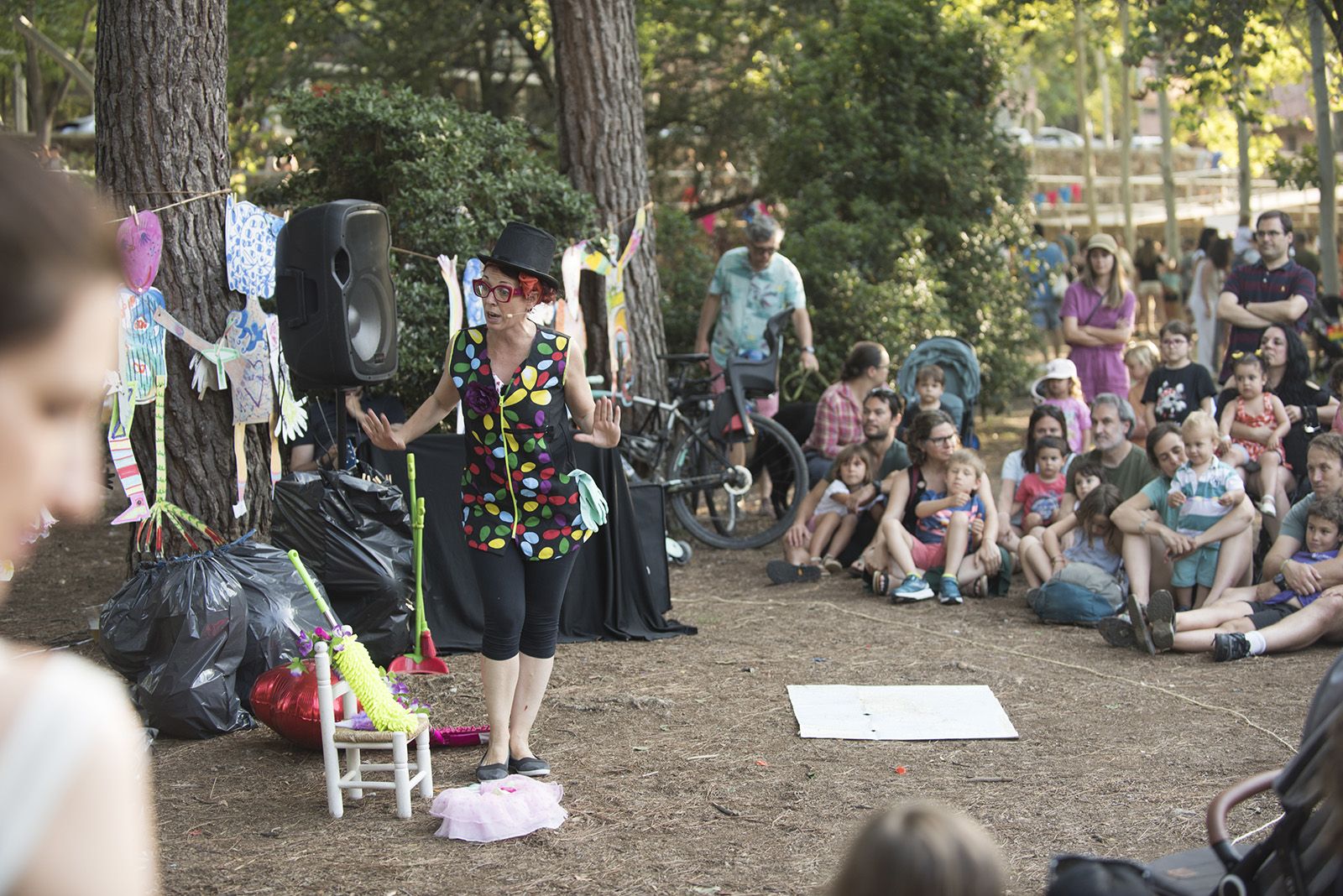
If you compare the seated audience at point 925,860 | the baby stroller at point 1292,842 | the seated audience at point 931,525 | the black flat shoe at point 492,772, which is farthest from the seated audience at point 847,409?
the seated audience at point 925,860

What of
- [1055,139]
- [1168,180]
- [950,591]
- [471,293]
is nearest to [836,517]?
[950,591]

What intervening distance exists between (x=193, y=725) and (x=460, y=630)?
162 cm

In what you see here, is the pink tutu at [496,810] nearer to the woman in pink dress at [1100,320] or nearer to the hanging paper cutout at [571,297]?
the hanging paper cutout at [571,297]

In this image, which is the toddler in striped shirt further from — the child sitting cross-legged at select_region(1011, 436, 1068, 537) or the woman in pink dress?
the woman in pink dress

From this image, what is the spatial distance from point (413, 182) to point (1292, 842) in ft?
21.0

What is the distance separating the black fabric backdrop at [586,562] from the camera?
6328 mm

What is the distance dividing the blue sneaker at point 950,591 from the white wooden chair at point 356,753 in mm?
3481

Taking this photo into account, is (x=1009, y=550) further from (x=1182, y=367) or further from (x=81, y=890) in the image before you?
(x=81, y=890)

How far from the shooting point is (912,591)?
23.3ft

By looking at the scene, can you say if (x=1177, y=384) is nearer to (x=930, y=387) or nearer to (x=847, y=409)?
(x=930, y=387)

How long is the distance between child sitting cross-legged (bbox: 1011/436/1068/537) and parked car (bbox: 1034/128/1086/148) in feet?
85.0

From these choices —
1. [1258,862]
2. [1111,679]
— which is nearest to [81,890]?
[1258,862]

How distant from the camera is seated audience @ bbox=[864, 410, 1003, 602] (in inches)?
282

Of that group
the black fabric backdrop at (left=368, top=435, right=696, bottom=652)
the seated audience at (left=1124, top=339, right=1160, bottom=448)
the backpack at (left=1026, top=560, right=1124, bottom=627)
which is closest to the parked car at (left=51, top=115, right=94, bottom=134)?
the black fabric backdrop at (left=368, top=435, right=696, bottom=652)
